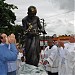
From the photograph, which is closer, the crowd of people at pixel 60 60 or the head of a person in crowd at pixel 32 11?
the head of a person in crowd at pixel 32 11

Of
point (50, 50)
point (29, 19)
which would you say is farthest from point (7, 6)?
point (29, 19)

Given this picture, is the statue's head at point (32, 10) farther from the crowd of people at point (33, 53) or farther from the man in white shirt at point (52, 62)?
the man in white shirt at point (52, 62)

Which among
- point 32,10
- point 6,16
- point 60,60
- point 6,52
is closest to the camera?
point 6,52

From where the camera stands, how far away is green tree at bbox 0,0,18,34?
152 feet

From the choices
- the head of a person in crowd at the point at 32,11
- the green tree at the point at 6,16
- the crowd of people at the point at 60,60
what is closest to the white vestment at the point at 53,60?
the crowd of people at the point at 60,60

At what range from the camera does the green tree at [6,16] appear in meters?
46.2

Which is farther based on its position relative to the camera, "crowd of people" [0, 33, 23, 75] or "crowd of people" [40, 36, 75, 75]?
"crowd of people" [40, 36, 75, 75]

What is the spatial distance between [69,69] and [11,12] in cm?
3928

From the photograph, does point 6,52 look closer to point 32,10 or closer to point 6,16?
point 32,10

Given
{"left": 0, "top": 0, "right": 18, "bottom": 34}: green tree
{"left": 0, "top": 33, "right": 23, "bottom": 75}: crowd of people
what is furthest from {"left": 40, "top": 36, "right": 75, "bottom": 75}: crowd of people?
{"left": 0, "top": 0, "right": 18, "bottom": 34}: green tree

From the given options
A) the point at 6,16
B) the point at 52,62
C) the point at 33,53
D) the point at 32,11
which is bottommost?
the point at 52,62

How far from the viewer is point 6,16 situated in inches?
1843

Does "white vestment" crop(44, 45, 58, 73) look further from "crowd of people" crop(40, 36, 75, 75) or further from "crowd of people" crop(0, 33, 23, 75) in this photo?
"crowd of people" crop(0, 33, 23, 75)

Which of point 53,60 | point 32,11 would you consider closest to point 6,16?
point 53,60
